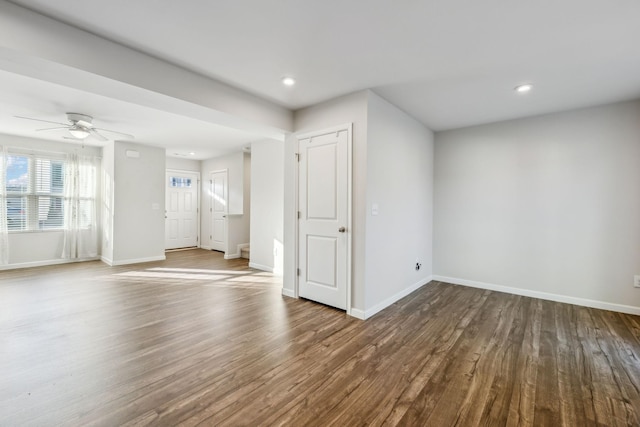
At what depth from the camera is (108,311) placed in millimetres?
3219

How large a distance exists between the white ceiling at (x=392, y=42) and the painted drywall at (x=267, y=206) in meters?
2.13

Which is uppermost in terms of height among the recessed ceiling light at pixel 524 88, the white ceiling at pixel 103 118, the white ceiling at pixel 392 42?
the white ceiling at pixel 103 118

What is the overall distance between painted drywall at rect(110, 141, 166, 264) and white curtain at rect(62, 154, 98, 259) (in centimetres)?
92

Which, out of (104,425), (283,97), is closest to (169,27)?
(283,97)

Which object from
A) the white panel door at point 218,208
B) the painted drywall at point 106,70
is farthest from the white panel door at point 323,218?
the white panel door at point 218,208

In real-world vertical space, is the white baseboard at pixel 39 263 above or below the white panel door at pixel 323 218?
below

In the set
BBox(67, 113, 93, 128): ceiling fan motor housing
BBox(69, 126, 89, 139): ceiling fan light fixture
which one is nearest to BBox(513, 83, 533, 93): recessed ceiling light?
BBox(67, 113, 93, 128): ceiling fan motor housing

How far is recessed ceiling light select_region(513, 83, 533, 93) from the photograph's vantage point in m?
2.92

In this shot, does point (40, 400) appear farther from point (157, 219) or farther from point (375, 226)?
point (157, 219)

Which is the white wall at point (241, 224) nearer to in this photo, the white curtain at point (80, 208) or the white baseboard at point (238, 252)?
the white baseboard at point (238, 252)

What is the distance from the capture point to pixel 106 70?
218 centimetres

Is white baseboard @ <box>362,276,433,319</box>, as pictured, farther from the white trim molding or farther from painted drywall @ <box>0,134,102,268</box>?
painted drywall @ <box>0,134,102,268</box>

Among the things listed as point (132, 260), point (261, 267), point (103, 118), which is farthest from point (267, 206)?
point (132, 260)

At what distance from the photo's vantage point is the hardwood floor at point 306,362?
5.57 feet
